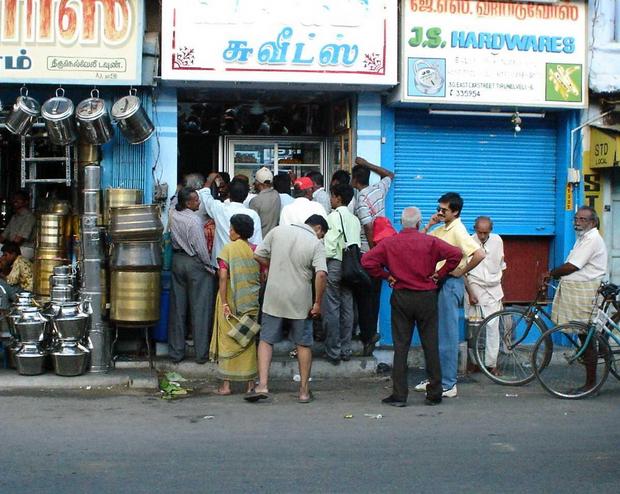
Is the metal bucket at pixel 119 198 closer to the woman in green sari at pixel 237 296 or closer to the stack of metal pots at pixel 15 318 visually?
the stack of metal pots at pixel 15 318

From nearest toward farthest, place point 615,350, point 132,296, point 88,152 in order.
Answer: point 615,350
point 132,296
point 88,152

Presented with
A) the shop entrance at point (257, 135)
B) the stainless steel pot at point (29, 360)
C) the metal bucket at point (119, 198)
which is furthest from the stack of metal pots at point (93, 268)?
the shop entrance at point (257, 135)

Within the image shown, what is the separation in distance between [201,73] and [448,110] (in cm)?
305

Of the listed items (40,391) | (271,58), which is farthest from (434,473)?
(271,58)

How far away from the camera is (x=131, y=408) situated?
8.19 m

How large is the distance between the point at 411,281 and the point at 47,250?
13.9ft

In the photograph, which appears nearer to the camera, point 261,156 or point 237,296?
point 237,296

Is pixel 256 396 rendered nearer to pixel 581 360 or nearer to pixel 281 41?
pixel 581 360

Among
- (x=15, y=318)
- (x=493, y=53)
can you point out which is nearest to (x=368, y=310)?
(x=493, y=53)

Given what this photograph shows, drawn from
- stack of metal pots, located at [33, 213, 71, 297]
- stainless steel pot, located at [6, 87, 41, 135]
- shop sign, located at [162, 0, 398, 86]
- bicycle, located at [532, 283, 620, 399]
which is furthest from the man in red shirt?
stainless steel pot, located at [6, 87, 41, 135]

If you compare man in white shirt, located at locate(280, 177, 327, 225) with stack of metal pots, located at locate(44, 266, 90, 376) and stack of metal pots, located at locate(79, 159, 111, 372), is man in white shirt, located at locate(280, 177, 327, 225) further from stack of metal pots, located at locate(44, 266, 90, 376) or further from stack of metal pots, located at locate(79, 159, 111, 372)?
stack of metal pots, located at locate(44, 266, 90, 376)

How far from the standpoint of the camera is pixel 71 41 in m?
9.87

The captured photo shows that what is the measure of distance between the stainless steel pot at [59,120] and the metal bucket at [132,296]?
1651 millimetres

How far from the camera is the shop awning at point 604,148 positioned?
1077cm
